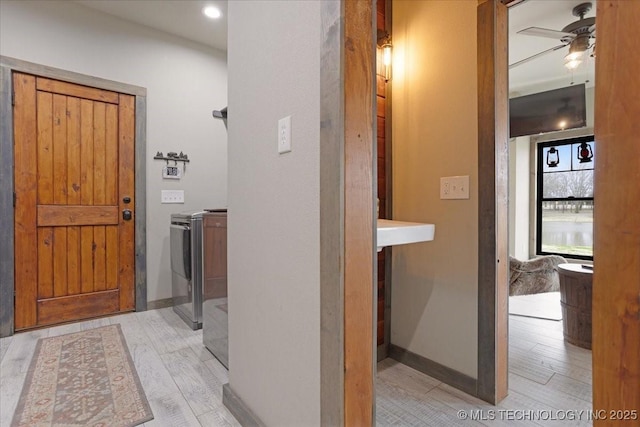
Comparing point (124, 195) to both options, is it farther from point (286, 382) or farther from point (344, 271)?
point (344, 271)

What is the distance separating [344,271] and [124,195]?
290cm

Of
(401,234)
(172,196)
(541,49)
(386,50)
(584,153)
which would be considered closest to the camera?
(401,234)

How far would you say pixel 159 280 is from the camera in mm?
3225

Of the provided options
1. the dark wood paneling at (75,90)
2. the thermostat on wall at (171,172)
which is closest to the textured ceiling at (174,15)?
the dark wood paneling at (75,90)

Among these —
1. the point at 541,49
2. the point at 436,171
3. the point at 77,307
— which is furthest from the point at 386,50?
the point at 77,307

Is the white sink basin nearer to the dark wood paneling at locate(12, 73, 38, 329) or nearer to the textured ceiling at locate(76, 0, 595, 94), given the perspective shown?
the textured ceiling at locate(76, 0, 595, 94)

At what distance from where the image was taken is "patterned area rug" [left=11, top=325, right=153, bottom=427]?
150 cm

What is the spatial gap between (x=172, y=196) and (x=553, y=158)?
232 inches

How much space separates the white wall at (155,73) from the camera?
2633 mm

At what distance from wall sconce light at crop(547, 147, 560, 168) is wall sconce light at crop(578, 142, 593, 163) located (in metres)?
0.31

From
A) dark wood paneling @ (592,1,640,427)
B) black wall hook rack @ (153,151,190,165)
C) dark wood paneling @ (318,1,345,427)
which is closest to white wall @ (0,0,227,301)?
black wall hook rack @ (153,151,190,165)

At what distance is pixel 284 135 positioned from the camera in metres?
1.15

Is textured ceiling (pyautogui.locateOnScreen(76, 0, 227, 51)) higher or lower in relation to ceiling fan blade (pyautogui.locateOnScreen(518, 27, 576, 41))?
higher

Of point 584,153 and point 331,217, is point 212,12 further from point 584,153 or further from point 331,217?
point 584,153
